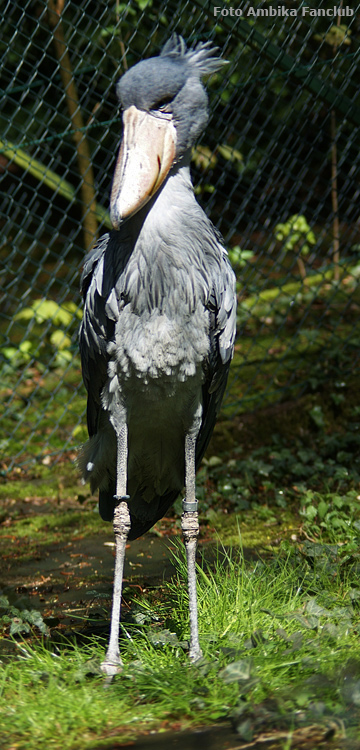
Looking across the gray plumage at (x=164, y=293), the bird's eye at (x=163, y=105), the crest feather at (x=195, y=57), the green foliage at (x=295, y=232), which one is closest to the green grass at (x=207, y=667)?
the gray plumage at (x=164, y=293)

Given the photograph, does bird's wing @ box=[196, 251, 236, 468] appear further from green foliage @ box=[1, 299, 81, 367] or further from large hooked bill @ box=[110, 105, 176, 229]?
green foliage @ box=[1, 299, 81, 367]

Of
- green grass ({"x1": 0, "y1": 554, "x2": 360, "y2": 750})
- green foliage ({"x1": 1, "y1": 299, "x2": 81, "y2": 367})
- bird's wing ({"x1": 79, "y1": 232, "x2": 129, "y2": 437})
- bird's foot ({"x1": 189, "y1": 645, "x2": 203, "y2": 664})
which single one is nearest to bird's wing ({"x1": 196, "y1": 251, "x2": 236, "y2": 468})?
bird's wing ({"x1": 79, "y1": 232, "x2": 129, "y2": 437})

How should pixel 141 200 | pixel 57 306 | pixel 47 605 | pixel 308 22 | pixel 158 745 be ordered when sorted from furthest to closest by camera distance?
1. pixel 57 306
2. pixel 308 22
3. pixel 47 605
4. pixel 141 200
5. pixel 158 745

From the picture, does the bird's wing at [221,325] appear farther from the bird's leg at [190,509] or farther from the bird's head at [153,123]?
the bird's head at [153,123]

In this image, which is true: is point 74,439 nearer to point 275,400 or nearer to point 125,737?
point 275,400

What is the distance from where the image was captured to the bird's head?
7.36 ft

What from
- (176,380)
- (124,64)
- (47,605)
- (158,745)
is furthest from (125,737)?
(124,64)

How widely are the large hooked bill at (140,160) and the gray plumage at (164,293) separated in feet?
0.05

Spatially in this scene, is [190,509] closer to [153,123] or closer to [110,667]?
[110,667]

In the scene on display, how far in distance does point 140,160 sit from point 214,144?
305 centimetres

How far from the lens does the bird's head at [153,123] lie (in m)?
2.24

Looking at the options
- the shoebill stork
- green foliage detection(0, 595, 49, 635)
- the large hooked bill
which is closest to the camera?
the large hooked bill

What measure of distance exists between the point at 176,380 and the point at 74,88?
3171 mm

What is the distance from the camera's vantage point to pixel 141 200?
223 cm
